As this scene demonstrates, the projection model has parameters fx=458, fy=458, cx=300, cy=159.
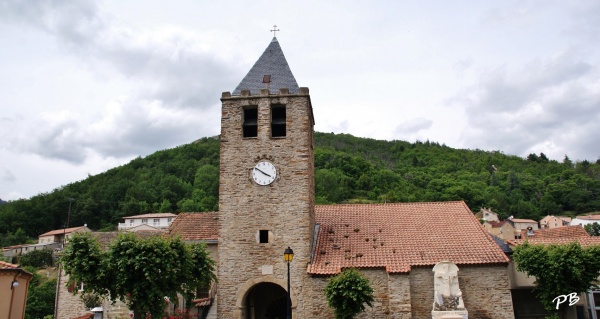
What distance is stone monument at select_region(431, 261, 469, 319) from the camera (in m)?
16.9

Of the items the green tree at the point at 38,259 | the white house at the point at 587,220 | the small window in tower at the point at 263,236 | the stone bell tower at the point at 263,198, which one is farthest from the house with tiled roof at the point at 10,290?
the white house at the point at 587,220

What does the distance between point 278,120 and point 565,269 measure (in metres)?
13.1

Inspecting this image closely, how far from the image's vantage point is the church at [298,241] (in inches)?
715

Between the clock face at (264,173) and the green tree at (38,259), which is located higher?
the clock face at (264,173)

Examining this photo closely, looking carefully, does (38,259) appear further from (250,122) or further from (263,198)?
(263,198)

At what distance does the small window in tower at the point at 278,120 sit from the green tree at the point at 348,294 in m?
6.98

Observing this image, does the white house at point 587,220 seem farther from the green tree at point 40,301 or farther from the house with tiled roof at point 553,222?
the green tree at point 40,301

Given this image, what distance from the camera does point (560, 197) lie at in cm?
9931

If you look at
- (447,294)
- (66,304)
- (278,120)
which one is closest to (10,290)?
(66,304)

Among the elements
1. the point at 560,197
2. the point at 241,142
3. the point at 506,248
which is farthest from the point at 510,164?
the point at 241,142

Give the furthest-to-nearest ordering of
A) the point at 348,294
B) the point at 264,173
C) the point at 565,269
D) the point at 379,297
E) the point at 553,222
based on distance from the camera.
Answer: the point at 553,222 → the point at 264,173 → the point at 379,297 → the point at 565,269 → the point at 348,294

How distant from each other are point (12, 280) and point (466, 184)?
266 ft

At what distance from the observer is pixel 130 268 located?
15727 millimetres

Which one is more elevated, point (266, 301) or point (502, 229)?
point (502, 229)
